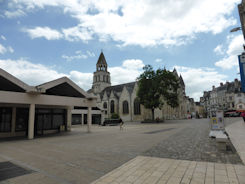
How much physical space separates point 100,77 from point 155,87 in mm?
47110

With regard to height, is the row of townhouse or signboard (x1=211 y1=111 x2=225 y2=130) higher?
the row of townhouse

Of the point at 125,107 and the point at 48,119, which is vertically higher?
the point at 125,107

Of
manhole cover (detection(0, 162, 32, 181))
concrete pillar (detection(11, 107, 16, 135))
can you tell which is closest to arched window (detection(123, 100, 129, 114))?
concrete pillar (detection(11, 107, 16, 135))

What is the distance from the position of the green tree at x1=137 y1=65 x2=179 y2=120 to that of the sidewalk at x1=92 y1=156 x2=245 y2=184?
3051 cm

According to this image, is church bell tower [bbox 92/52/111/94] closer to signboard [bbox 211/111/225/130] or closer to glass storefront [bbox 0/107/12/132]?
glass storefront [bbox 0/107/12/132]

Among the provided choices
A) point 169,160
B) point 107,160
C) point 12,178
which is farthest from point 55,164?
point 169,160

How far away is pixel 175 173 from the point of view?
14.3 feet

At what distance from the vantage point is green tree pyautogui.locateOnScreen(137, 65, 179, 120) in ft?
118

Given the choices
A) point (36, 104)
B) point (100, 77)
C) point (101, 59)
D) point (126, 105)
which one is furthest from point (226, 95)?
point (36, 104)

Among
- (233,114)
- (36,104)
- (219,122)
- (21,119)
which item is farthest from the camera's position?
(233,114)

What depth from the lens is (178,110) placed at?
66938mm

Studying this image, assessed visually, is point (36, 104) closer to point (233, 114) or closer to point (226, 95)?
point (233, 114)

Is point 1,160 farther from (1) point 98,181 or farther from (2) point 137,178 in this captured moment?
(2) point 137,178

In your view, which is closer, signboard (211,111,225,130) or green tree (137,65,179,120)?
signboard (211,111,225,130)
